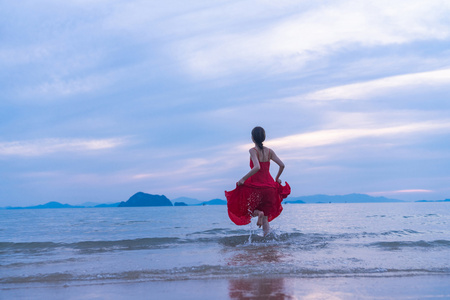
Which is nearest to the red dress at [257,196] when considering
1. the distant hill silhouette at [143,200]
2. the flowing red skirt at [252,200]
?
the flowing red skirt at [252,200]

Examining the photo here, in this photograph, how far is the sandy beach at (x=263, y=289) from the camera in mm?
4204

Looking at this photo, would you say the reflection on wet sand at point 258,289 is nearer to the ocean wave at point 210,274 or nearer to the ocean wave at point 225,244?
the ocean wave at point 210,274

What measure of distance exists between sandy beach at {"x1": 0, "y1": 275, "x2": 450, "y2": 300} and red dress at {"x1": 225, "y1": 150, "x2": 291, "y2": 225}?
3.83m

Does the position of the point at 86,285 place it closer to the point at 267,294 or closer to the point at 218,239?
the point at 267,294

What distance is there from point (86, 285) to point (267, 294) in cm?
248

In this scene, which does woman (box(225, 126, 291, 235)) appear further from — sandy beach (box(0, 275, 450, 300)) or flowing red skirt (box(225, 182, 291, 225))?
sandy beach (box(0, 275, 450, 300))

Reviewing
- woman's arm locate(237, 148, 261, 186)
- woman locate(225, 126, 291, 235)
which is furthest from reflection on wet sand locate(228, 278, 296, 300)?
woman locate(225, 126, 291, 235)

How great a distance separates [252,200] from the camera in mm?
8984

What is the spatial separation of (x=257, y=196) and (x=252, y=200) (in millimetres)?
156

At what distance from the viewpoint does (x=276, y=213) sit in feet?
30.6

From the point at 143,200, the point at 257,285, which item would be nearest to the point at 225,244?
the point at 257,285

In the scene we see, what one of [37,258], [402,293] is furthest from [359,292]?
[37,258]

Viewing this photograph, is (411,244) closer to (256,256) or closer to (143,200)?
(256,256)

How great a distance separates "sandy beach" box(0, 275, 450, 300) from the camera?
166 inches
